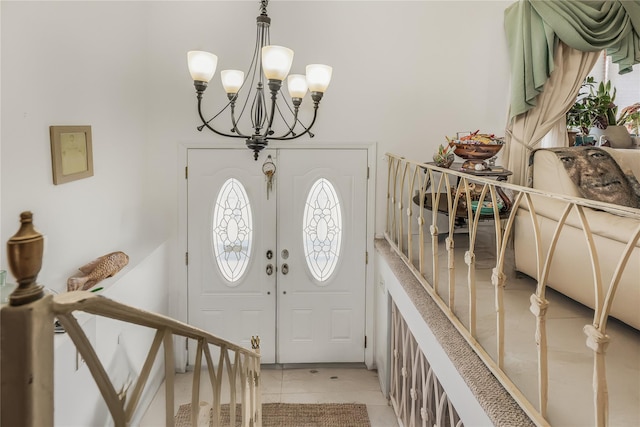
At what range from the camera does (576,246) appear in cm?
206

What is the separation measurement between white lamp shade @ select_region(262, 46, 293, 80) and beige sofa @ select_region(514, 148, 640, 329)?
155cm

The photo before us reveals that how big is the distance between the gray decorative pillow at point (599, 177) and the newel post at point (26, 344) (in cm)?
262

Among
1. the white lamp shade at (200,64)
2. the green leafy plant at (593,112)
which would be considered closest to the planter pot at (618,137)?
the green leafy plant at (593,112)

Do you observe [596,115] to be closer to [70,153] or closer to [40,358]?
[70,153]

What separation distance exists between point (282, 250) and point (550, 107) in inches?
99.6

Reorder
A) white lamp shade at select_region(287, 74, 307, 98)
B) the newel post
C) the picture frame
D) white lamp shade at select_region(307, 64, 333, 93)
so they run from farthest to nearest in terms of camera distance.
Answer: white lamp shade at select_region(287, 74, 307, 98), white lamp shade at select_region(307, 64, 333, 93), the picture frame, the newel post

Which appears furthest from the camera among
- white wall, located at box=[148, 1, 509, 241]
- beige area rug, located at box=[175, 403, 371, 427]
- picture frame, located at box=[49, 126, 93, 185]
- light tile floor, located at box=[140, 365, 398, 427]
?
white wall, located at box=[148, 1, 509, 241]

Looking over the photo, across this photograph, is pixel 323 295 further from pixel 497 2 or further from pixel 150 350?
pixel 150 350

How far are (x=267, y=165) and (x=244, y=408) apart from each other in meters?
2.34

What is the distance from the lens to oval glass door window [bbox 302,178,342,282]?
13.0ft

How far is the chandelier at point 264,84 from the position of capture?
247 cm

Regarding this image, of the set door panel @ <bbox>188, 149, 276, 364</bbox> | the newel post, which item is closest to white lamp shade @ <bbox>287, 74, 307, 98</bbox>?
door panel @ <bbox>188, 149, 276, 364</bbox>

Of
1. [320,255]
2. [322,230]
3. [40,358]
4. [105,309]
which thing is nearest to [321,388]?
[320,255]

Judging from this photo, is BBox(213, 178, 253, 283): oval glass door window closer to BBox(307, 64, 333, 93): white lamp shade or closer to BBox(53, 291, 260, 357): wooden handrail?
BBox(307, 64, 333, 93): white lamp shade
